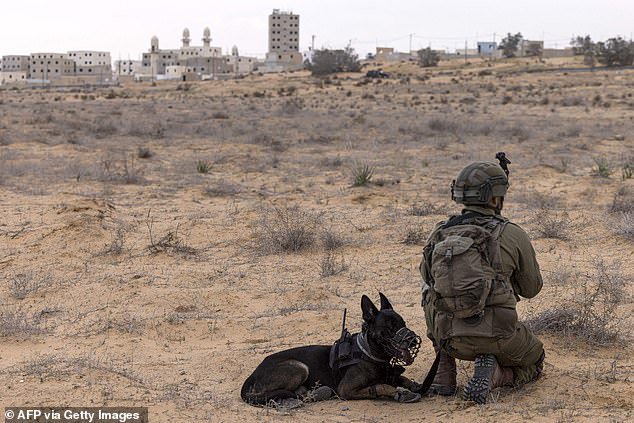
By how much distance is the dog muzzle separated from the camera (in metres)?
4.32

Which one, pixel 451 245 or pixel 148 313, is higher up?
pixel 451 245

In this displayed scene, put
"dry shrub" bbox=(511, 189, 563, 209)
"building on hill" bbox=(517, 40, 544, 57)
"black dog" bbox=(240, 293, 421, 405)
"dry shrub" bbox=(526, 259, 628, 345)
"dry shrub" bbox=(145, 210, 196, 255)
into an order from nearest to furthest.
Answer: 1. "black dog" bbox=(240, 293, 421, 405)
2. "dry shrub" bbox=(526, 259, 628, 345)
3. "dry shrub" bbox=(145, 210, 196, 255)
4. "dry shrub" bbox=(511, 189, 563, 209)
5. "building on hill" bbox=(517, 40, 544, 57)

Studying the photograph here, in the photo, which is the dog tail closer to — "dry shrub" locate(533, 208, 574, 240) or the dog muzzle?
the dog muzzle

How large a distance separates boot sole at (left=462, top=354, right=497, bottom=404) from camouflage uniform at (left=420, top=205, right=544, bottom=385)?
0.05m

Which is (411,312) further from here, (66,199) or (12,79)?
(12,79)

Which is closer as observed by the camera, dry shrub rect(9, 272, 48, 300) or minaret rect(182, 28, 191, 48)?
dry shrub rect(9, 272, 48, 300)

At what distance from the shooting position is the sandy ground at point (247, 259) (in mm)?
4672

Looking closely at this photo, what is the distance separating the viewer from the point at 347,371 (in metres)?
A: 4.59

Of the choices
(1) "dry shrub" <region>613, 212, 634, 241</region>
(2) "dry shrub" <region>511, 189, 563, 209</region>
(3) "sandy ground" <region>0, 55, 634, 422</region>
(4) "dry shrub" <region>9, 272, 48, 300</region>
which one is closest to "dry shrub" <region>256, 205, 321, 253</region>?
(3) "sandy ground" <region>0, 55, 634, 422</region>

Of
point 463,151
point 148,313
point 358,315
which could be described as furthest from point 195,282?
point 463,151

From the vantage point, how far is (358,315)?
638cm

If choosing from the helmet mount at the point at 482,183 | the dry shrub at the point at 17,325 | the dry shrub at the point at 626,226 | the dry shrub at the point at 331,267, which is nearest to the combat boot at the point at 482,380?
the helmet mount at the point at 482,183

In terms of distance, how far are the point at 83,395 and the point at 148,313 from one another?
2.07m

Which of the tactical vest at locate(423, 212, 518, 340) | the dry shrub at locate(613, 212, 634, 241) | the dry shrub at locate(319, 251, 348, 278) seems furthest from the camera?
the dry shrub at locate(613, 212, 634, 241)
